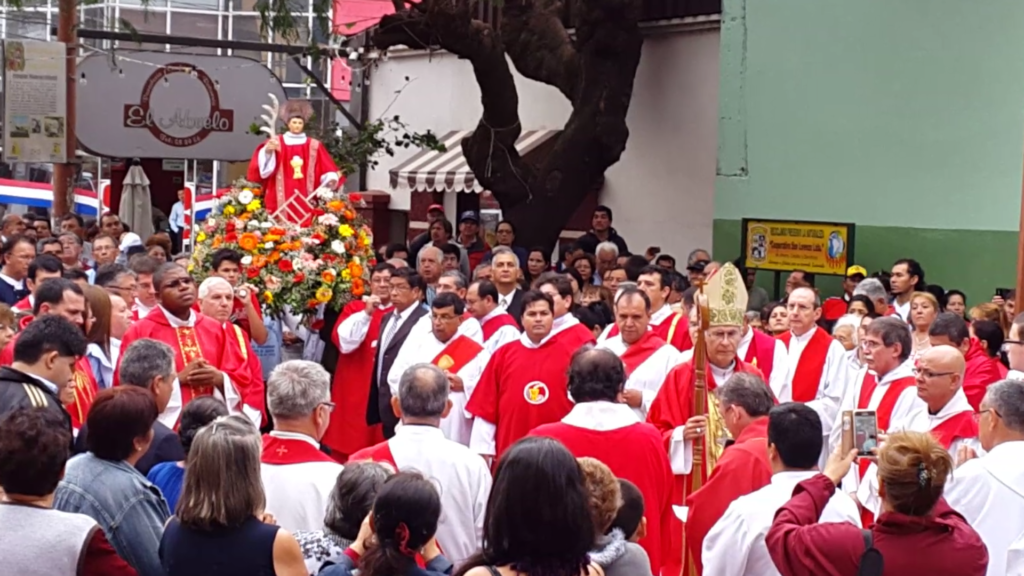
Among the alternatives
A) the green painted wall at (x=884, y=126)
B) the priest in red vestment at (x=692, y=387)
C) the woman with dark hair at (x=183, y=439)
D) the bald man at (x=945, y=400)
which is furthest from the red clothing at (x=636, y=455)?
the green painted wall at (x=884, y=126)

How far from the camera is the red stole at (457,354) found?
356 inches

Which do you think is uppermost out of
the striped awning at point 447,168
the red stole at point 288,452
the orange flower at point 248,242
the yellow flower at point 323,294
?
the striped awning at point 447,168

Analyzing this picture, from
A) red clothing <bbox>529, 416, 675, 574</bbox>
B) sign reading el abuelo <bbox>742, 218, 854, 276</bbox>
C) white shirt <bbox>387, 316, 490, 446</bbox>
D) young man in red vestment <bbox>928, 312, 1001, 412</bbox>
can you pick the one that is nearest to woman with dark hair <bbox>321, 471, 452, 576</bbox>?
red clothing <bbox>529, 416, 675, 574</bbox>

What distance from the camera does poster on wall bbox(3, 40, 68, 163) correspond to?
15.1 meters

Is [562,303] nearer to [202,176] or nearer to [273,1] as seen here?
[273,1]

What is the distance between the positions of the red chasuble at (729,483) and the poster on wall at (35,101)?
11383 mm

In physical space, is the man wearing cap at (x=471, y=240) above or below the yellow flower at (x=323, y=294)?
above

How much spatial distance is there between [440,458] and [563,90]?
37.7 ft

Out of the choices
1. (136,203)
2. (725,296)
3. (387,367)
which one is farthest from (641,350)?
(136,203)

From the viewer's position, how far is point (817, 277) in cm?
1477

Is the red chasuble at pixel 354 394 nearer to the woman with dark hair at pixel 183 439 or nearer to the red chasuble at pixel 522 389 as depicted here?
the red chasuble at pixel 522 389

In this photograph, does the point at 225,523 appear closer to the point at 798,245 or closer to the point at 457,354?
the point at 457,354

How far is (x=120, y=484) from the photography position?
4566 mm

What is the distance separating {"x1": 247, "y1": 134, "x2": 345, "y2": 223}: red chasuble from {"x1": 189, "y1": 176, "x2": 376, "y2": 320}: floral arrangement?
93 millimetres
